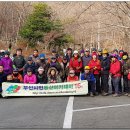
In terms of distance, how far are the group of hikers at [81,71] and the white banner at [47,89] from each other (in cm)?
32

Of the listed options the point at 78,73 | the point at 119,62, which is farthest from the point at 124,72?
the point at 78,73

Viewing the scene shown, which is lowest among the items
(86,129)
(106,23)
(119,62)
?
(86,129)

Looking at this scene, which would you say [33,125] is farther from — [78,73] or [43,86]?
[78,73]

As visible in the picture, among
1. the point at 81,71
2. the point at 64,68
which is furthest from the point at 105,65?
the point at 64,68

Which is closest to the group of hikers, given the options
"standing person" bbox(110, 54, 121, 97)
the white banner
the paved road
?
"standing person" bbox(110, 54, 121, 97)

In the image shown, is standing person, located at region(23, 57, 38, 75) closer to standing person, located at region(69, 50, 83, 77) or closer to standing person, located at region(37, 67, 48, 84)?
standing person, located at region(37, 67, 48, 84)

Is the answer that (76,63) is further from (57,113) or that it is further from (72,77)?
(57,113)

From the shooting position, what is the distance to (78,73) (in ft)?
50.5

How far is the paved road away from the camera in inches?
357

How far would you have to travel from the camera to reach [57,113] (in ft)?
34.4

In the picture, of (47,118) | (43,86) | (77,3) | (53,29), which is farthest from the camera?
(53,29)

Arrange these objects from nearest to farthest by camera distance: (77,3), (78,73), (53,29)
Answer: (78,73) → (77,3) → (53,29)

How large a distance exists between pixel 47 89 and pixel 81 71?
1.75 meters

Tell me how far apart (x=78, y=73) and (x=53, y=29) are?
32.5 m
